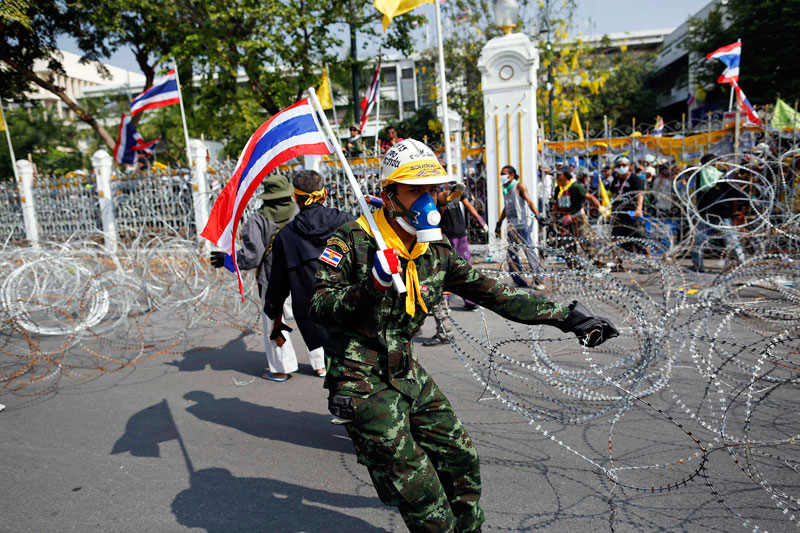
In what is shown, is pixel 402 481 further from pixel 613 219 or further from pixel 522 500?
pixel 613 219

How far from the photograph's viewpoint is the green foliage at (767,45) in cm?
2209

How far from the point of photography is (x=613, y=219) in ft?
34.0

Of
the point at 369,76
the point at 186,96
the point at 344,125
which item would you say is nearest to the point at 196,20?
the point at 186,96

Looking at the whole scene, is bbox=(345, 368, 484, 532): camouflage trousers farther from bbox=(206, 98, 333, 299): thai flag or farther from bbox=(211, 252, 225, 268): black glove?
bbox=(211, 252, 225, 268): black glove

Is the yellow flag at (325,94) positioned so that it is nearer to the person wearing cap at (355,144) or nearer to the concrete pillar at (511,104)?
the person wearing cap at (355,144)

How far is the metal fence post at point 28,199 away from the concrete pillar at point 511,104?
14.3m

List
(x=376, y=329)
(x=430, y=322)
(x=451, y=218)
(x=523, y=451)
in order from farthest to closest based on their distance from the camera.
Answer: (x=430, y=322)
(x=451, y=218)
(x=523, y=451)
(x=376, y=329)

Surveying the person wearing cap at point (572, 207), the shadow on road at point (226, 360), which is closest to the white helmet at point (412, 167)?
the shadow on road at point (226, 360)

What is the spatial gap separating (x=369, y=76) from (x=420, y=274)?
2550 cm

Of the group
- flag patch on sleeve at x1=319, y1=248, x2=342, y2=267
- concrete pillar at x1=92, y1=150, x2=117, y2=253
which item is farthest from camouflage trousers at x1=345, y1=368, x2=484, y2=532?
concrete pillar at x1=92, y1=150, x2=117, y2=253

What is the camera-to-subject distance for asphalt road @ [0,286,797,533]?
326cm

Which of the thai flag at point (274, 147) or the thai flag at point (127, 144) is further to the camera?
the thai flag at point (127, 144)

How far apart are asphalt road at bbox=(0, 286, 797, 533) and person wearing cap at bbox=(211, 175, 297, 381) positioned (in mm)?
264

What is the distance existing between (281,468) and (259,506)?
504mm
